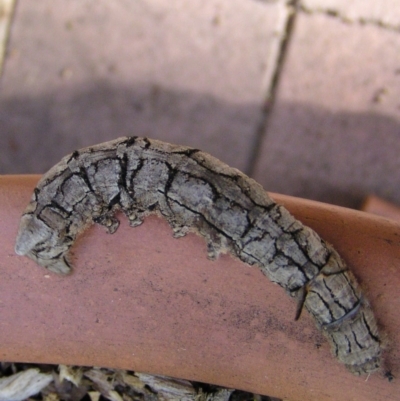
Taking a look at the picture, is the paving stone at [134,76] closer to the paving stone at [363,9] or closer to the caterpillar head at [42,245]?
the paving stone at [363,9]

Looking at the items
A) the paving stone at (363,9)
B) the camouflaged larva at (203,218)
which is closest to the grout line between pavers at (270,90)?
the paving stone at (363,9)

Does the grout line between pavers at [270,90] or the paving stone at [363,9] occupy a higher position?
the paving stone at [363,9]

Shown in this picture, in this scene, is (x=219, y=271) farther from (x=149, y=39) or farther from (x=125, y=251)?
(x=149, y=39)

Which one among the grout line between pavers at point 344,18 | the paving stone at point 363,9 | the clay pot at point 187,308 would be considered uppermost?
the paving stone at point 363,9

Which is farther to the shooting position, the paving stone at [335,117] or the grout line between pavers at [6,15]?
the grout line between pavers at [6,15]

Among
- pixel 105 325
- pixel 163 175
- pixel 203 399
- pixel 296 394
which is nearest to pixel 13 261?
pixel 105 325

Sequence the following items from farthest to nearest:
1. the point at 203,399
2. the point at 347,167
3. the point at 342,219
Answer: the point at 347,167
the point at 203,399
the point at 342,219
